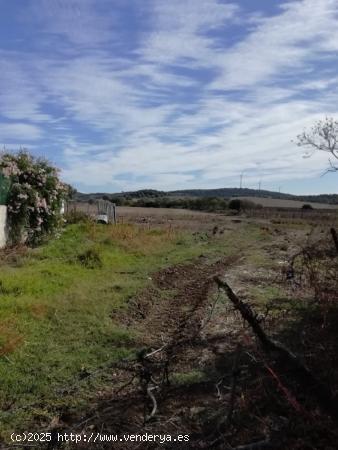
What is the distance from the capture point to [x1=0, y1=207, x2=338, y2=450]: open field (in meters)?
4.32

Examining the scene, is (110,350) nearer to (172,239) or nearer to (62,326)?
(62,326)

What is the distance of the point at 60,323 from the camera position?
743 cm

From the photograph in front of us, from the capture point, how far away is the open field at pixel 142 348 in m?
4.32

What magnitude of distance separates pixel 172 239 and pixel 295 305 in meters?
Answer: 10.6

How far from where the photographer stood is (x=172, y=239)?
1859 cm

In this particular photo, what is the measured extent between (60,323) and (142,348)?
145 cm

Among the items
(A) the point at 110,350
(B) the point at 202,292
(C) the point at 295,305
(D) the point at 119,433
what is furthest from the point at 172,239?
(D) the point at 119,433

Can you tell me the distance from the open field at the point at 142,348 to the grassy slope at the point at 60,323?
0.8 inches

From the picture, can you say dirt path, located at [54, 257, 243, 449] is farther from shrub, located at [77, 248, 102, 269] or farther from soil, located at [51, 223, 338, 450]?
shrub, located at [77, 248, 102, 269]

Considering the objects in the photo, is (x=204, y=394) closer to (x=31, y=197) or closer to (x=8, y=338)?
(x=8, y=338)

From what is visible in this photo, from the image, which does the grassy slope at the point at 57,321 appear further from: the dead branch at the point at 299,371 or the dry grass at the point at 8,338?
the dead branch at the point at 299,371

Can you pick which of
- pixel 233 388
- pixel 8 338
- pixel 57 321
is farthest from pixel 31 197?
pixel 233 388

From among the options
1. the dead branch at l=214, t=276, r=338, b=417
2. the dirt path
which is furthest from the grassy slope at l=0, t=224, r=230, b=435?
the dead branch at l=214, t=276, r=338, b=417

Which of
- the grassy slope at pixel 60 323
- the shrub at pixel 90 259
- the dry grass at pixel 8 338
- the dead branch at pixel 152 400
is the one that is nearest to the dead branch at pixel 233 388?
the dead branch at pixel 152 400
